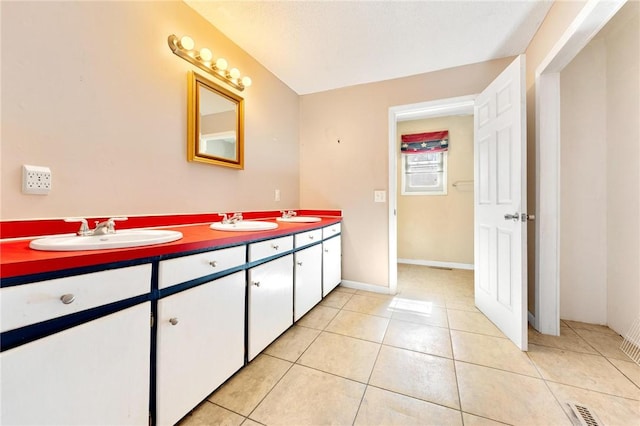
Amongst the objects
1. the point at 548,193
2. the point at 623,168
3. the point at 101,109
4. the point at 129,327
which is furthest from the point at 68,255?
the point at 623,168

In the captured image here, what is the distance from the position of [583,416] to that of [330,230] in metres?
1.86

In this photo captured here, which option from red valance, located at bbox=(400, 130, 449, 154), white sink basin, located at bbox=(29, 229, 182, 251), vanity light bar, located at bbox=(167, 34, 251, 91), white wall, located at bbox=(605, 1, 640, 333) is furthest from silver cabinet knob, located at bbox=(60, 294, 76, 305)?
red valance, located at bbox=(400, 130, 449, 154)

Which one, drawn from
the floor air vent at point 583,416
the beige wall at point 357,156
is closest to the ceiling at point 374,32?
the beige wall at point 357,156

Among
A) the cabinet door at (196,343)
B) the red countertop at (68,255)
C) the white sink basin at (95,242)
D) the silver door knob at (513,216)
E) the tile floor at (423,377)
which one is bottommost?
the tile floor at (423,377)

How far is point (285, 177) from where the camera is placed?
266 centimetres

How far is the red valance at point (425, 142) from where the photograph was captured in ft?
11.9

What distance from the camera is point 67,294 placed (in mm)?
657

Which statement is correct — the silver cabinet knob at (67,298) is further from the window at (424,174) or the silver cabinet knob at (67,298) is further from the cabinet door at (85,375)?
the window at (424,174)

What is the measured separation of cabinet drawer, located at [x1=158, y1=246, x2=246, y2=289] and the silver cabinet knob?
24cm

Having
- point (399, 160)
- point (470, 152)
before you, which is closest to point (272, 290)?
point (399, 160)

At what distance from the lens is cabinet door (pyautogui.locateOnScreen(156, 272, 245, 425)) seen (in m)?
0.92

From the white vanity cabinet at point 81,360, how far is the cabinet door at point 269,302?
56 centimetres

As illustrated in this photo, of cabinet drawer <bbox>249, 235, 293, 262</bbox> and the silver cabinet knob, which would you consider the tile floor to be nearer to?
cabinet drawer <bbox>249, 235, 293, 262</bbox>

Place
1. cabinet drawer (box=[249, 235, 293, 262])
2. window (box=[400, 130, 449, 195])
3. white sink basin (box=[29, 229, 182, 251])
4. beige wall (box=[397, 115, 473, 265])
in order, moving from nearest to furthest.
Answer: white sink basin (box=[29, 229, 182, 251])
cabinet drawer (box=[249, 235, 293, 262])
beige wall (box=[397, 115, 473, 265])
window (box=[400, 130, 449, 195])
